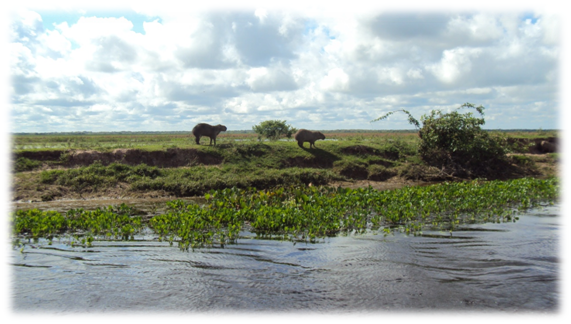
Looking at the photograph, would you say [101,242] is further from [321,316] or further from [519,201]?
[519,201]

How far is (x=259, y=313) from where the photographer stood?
5340 mm

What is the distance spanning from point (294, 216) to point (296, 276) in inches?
133

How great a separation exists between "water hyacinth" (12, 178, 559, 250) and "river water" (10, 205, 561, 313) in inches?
26.5

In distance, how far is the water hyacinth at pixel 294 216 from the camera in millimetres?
8891

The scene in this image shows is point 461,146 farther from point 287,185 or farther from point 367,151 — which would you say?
point 287,185

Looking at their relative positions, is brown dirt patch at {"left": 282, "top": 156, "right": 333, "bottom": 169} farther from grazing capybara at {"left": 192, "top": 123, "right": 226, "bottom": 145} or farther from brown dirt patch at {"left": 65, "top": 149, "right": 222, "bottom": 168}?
grazing capybara at {"left": 192, "top": 123, "right": 226, "bottom": 145}

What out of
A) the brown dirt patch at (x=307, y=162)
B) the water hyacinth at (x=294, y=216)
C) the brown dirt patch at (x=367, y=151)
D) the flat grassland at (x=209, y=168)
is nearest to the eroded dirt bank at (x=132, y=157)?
the flat grassland at (x=209, y=168)

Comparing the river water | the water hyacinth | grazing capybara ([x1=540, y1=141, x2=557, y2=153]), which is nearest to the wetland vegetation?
the water hyacinth

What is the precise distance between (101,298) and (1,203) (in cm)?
611

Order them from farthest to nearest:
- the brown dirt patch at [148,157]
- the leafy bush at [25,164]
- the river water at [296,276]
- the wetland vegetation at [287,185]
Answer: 1. the brown dirt patch at [148,157]
2. the leafy bush at [25,164]
3. the wetland vegetation at [287,185]
4. the river water at [296,276]

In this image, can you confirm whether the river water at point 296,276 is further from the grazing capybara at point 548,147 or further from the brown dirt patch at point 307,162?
the grazing capybara at point 548,147

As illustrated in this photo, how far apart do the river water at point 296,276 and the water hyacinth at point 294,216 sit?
26.5 inches

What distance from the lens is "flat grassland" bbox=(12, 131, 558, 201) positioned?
1476 cm

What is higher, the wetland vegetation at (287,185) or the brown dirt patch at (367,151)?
the brown dirt patch at (367,151)
